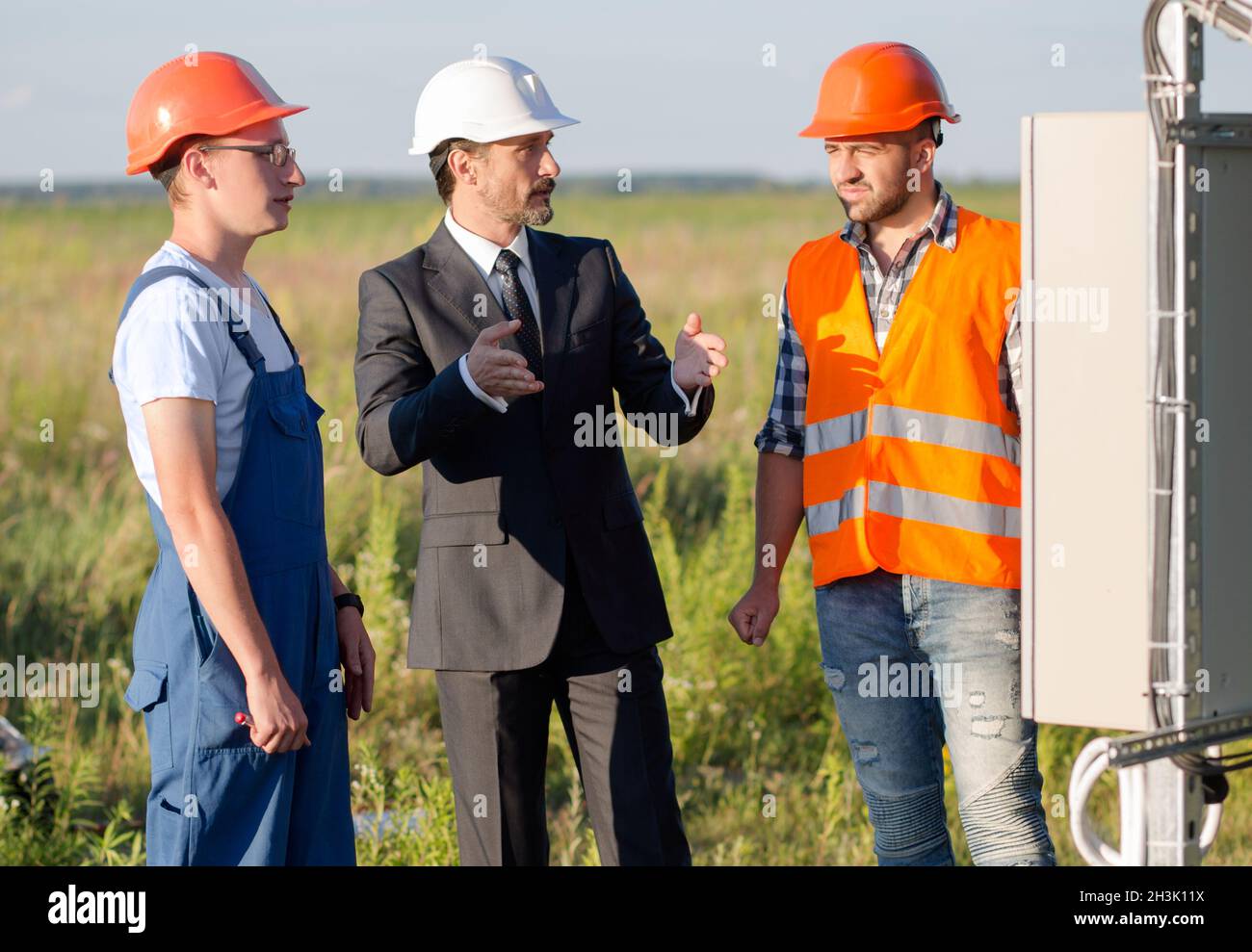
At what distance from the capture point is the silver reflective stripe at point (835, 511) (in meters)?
3.67

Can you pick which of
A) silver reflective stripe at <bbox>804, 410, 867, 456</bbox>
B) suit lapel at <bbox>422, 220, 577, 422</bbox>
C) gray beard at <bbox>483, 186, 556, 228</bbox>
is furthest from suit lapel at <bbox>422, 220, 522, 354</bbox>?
silver reflective stripe at <bbox>804, 410, 867, 456</bbox>

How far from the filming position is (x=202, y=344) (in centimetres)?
310

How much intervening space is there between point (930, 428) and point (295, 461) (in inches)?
57.3

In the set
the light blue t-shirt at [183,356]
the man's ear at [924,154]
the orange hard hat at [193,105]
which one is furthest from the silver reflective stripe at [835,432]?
the orange hard hat at [193,105]

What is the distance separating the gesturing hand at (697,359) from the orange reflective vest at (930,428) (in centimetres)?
29

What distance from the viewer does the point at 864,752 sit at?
12.2 feet

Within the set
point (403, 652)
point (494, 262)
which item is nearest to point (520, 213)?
point (494, 262)

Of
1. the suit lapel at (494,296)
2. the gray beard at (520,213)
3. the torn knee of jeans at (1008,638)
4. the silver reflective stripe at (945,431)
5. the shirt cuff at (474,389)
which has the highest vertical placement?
the gray beard at (520,213)

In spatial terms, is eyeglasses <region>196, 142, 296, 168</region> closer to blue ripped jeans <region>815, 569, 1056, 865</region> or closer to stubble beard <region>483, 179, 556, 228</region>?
stubble beard <region>483, 179, 556, 228</region>

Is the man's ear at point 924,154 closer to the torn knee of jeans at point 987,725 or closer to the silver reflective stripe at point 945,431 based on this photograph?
the silver reflective stripe at point 945,431

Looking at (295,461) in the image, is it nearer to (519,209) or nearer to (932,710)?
(519,209)

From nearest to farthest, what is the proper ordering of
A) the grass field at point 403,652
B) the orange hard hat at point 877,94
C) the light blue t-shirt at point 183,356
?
the light blue t-shirt at point 183,356 → the orange hard hat at point 877,94 → the grass field at point 403,652

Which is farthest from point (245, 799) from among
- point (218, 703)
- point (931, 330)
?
point (931, 330)

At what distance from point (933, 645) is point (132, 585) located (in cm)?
494
